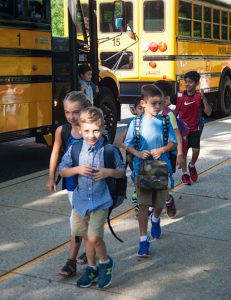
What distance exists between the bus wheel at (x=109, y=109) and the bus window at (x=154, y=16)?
2595mm

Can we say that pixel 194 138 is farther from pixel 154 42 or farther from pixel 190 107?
pixel 154 42

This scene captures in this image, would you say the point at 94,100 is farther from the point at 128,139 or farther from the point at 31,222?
the point at 128,139

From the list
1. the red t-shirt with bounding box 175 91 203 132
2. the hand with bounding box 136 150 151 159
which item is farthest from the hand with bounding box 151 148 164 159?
the red t-shirt with bounding box 175 91 203 132

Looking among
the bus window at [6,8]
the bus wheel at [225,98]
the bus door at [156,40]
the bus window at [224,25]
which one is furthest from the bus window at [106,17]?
the bus window at [6,8]

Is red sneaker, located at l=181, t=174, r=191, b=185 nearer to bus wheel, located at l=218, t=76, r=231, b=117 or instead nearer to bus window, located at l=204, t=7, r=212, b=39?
bus window, located at l=204, t=7, r=212, b=39

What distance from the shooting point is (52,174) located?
4.16 meters

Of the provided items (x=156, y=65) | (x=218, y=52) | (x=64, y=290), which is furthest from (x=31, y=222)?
(x=218, y=52)

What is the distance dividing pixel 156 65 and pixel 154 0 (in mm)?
1305

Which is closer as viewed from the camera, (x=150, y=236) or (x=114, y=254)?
(x=114, y=254)

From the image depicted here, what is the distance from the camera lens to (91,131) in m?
3.72

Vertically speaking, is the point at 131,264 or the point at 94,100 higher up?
the point at 94,100

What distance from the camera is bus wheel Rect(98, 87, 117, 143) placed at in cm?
958

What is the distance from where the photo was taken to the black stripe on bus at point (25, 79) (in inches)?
274

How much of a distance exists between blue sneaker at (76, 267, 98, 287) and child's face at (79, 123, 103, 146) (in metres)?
0.88
